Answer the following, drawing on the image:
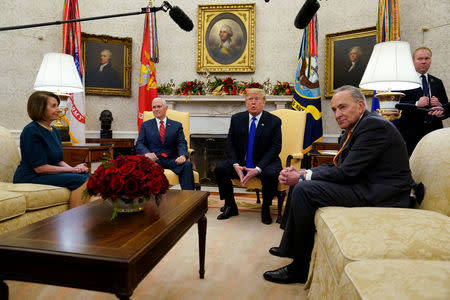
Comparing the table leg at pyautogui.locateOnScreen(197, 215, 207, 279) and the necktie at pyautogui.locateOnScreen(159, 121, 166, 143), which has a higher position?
the necktie at pyautogui.locateOnScreen(159, 121, 166, 143)

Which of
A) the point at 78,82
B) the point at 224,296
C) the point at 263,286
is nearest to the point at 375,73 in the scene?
the point at 263,286

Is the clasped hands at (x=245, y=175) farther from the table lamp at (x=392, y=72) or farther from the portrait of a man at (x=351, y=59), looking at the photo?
the portrait of a man at (x=351, y=59)

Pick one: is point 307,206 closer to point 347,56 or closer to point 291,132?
point 291,132

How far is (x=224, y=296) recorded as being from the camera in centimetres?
185

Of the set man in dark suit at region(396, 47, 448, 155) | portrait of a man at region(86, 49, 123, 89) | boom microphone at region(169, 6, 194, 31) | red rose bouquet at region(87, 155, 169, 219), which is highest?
portrait of a man at region(86, 49, 123, 89)

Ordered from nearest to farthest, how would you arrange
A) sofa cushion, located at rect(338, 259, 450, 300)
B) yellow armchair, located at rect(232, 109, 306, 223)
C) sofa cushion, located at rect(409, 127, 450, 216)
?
sofa cushion, located at rect(338, 259, 450, 300)
sofa cushion, located at rect(409, 127, 450, 216)
yellow armchair, located at rect(232, 109, 306, 223)

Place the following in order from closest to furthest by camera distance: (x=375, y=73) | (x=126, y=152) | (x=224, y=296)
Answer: (x=224, y=296)
(x=375, y=73)
(x=126, y=152)

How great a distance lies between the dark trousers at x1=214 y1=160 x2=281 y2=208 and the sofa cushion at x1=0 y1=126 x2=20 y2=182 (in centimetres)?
212

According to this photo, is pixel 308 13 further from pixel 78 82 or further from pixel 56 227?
Result: pixel 78 82

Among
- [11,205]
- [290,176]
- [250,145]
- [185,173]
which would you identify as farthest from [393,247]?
[185,173]

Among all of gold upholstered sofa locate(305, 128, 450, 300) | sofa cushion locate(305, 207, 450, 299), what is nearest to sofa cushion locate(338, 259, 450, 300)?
gold upholstered sofa locate(305, 128, 450, 300)

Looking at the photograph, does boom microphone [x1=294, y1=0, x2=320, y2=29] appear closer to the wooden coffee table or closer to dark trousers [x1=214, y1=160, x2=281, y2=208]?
dark trousers [x1=214, y1=160, x2=281, y2=208]

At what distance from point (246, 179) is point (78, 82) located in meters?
2.42

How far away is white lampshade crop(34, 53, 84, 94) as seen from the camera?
3564 mm
